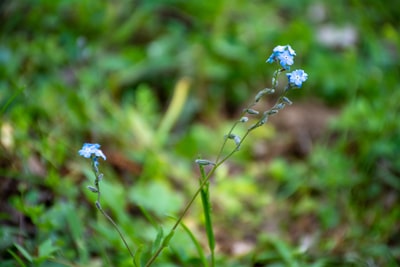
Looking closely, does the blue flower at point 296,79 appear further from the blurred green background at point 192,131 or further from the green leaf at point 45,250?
the green leaf at point 45,250

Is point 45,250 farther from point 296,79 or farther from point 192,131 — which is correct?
point 192,131

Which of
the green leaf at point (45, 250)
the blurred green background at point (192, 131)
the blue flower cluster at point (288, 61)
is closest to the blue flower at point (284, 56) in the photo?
the blue flower cluster at point (288, 61)

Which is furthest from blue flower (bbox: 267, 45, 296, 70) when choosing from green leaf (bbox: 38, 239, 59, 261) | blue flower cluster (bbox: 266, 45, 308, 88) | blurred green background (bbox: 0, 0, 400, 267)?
green leaf (bbox: 38, 239, 59, 261)

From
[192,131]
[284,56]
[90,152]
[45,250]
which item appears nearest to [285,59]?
[284,56]

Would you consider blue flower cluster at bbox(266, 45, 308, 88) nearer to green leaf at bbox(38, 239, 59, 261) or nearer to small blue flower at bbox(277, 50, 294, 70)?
small blue flower at bbox(277, 50, 294, 70)

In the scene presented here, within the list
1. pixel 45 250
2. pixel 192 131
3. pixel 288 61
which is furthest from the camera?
pixel 192 131

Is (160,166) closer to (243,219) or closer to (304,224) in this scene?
(243,219)

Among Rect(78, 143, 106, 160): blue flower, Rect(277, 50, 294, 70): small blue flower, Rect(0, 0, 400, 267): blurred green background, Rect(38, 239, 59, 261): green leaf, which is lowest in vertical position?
Rect(38, 239, 59, 261): green leaf

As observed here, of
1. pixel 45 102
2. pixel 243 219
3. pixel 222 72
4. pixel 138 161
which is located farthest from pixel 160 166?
pixel 222 72

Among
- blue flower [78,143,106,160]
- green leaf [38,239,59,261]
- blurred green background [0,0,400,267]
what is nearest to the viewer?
blue flower [78,143,106,160]
